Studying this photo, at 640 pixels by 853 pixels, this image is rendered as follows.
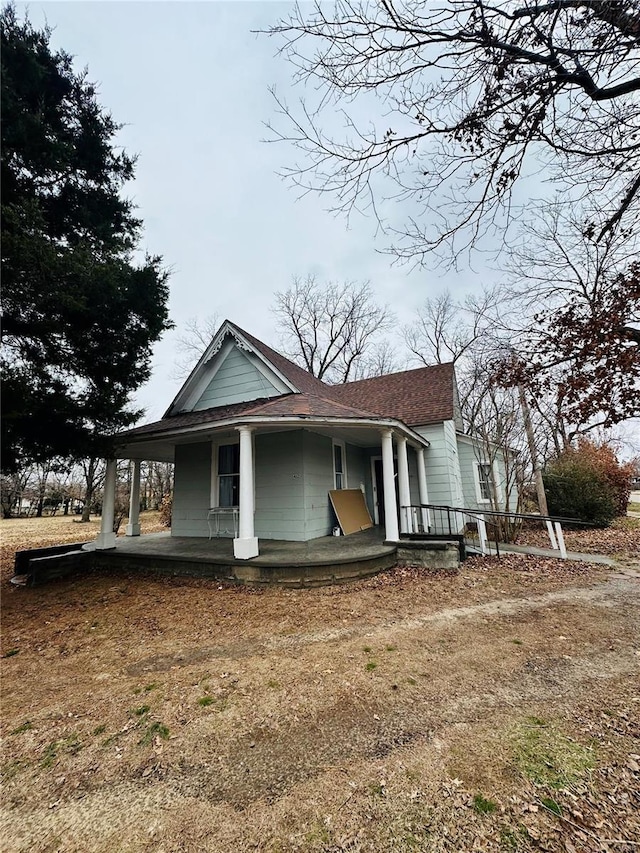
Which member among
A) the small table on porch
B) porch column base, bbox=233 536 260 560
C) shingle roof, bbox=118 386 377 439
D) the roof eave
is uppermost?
shingle roof, bbox=118 386 377 439

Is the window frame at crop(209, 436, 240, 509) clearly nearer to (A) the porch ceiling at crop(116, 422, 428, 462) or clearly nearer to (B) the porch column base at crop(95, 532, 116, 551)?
(A) the porch ceiling at crop(116, 422, 428, 462)

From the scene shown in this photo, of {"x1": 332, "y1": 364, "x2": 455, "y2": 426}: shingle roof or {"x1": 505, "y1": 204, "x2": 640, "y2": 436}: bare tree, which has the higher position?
{"x1": 332, "y1": 364, "x2": 455, "y2": 426}: shingle roof

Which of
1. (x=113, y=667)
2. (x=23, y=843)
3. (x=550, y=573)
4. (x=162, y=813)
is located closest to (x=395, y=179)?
(x=162, y=813)

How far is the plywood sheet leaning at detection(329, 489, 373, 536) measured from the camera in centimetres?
917

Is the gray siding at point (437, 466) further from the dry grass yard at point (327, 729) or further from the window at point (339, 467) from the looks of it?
the dry grass yard at point (327, 729)

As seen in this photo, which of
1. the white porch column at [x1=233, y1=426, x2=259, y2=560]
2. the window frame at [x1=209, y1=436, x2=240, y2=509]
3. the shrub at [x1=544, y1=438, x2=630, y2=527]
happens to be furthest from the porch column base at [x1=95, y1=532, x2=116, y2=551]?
the shrub at [x1=544, y1=438, x2=630, y2=527]

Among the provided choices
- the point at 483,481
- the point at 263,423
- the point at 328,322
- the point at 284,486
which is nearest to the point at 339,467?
the point at 284,486

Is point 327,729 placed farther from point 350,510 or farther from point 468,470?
point 468,470

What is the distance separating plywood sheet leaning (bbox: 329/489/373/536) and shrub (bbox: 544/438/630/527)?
8.05 meters

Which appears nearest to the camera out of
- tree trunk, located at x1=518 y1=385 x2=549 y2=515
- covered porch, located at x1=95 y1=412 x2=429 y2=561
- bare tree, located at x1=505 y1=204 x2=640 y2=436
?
bare tree, located at x1=505 y1=204 x2=640 y2=436

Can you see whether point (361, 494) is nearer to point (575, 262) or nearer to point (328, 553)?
point (328, 553)

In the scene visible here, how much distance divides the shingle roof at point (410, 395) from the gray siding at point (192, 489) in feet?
17.3

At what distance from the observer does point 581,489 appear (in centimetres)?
1314

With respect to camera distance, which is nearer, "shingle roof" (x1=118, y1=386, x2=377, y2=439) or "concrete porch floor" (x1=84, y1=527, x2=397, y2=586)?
"concrete porch floor" (x1=84, y1=527, x2=397, y2=586)
